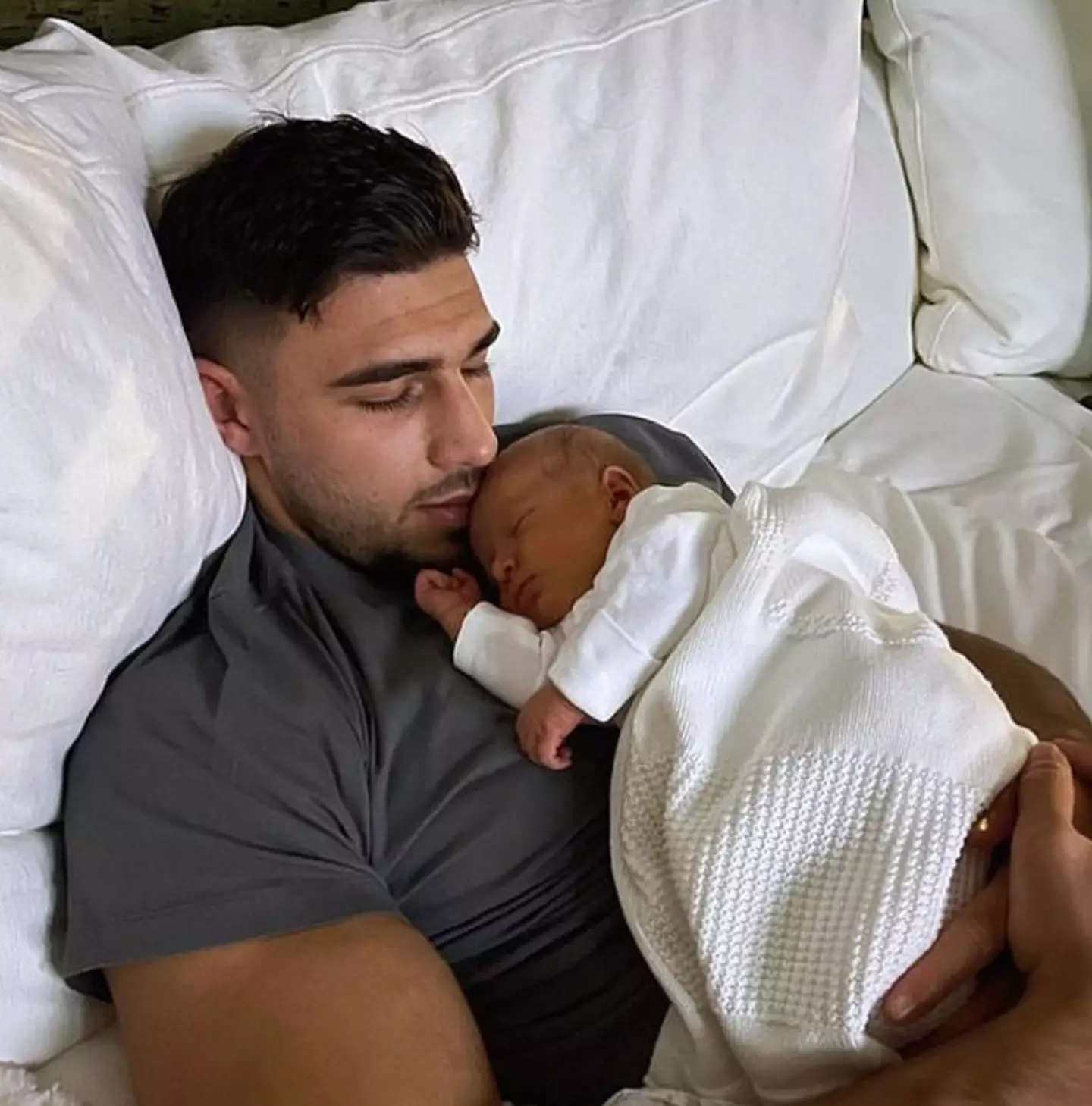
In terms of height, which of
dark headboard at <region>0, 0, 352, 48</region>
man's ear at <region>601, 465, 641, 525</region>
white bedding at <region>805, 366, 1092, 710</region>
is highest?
dark headboard at <region>0, 0, 352, 48</region>

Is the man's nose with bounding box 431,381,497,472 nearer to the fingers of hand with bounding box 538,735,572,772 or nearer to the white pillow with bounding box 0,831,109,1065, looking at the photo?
the fingers of hand with bounding box 538,735,572,772

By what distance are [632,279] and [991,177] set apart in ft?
1.91

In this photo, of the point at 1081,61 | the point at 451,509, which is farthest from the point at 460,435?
the point at 1081,61

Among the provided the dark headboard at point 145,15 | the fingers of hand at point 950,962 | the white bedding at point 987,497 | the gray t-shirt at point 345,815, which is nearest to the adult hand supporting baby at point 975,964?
the fingers of hand at point 950,962

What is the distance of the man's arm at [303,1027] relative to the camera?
920 millimetres

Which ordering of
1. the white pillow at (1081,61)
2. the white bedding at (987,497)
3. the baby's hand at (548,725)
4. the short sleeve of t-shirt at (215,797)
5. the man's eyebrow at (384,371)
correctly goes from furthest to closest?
1. the white pillow at (1081,61)
2. the white bedding at (987,497)
3. the man's eyebrow at (384,371)
4. the baby's hand at (548,725)
5. the short sleeve of t-shirt at (215,797)

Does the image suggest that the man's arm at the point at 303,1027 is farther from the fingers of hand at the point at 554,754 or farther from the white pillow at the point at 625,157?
the white pillow at the point at 625,157

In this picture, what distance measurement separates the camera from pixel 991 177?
5.95ft

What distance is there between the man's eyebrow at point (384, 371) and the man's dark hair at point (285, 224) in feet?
0.18

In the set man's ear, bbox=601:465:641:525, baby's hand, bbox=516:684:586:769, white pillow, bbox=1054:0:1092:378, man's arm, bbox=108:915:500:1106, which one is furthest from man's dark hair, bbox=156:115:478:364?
white pillow, bbox=1054:0:1092:378

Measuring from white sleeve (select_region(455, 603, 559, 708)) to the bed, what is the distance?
19 cm

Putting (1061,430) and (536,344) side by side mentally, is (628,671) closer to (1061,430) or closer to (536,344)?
(536,344)

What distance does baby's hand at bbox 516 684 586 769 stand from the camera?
1070mm

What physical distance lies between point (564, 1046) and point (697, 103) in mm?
862
